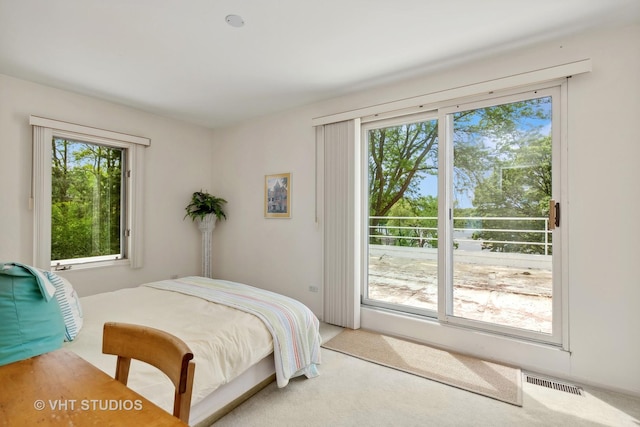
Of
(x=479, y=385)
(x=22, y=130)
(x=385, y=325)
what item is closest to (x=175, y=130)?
(x=22, y=130)

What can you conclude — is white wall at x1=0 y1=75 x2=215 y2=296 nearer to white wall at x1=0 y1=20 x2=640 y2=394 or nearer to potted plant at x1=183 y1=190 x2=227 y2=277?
white wall at x1=0 y1=20 x2=640 y2=394

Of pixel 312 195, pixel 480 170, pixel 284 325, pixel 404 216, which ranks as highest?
pixel 480 170

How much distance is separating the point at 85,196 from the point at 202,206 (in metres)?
1.35

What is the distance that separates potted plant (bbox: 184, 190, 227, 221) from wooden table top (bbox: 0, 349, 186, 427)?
3588 mm

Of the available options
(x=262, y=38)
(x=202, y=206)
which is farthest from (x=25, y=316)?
(x=202, y=206)

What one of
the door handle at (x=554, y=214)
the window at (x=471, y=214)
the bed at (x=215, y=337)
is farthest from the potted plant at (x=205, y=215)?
the door handle at (x=554, y=214)

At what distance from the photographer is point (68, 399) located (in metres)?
0.82

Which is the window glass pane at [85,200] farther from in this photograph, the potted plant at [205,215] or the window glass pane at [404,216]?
the window glass pane at [404,216]

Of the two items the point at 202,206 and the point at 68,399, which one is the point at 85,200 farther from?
the point at 68,399

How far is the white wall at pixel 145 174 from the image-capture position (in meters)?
3.02

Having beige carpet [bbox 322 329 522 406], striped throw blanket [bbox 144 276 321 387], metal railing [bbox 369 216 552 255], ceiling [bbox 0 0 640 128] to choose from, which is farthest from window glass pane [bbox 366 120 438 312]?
striped throw blanket [bbox 144 276 321 387]

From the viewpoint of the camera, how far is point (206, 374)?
1685 mm

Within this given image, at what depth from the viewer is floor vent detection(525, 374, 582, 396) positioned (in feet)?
7.29

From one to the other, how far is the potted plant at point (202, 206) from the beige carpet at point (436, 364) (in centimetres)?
256
